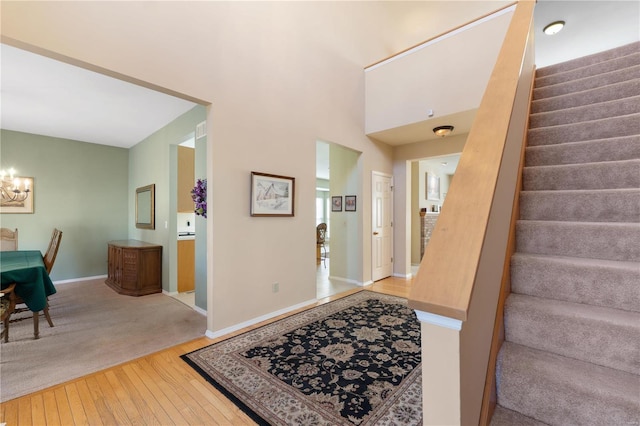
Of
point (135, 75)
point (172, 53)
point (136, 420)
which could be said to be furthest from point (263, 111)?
point (136, 420)

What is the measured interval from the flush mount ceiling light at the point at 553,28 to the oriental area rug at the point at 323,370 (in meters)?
5.36

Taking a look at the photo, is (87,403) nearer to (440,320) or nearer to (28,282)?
(28,282)

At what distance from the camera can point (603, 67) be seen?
2.48 meters

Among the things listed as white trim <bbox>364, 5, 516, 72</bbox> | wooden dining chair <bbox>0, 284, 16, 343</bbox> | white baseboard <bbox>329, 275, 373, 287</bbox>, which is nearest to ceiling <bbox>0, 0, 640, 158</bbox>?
white trim <bbox>364, 5, 516, 72</bbox>

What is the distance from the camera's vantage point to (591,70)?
2551mm

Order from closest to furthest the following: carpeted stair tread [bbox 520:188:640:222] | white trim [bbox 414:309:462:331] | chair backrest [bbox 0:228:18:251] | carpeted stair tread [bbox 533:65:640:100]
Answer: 1. white trim [bbox 414:309:462:331]
2. carpeted stair tread [bbox 520:188:640:222]
3. carpeted stair tread [bbox 533:65:640:100]
4. chair backrest [bbox 0:228:18:251]

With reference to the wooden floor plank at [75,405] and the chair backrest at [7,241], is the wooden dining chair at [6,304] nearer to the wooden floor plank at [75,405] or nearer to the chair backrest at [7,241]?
the wooden floor plank at [75,405]

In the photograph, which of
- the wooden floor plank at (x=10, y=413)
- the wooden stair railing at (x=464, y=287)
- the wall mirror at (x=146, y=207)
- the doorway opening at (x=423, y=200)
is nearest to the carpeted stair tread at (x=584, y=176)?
the wooden stair railing at (x=464, y=287)

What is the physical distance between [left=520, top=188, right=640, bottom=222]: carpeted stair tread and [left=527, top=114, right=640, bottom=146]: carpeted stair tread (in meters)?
0.68

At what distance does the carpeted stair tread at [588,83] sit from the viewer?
2.26 metres

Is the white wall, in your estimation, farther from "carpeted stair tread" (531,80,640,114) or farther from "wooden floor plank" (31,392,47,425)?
"carpeted stair tread" (531,80,640,114)

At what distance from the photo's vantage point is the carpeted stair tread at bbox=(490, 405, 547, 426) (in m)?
1.08

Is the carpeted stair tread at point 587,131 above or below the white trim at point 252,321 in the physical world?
above

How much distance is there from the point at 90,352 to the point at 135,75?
99.6 inches
